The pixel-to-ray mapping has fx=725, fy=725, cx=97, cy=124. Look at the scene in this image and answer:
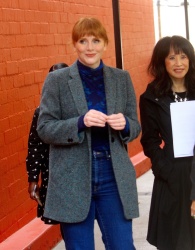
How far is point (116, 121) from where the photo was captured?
3662mm

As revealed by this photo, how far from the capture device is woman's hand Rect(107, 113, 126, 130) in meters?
3.64

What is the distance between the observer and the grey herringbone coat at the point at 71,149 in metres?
3.71

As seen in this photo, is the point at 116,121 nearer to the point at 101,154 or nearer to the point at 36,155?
the point at 101,154

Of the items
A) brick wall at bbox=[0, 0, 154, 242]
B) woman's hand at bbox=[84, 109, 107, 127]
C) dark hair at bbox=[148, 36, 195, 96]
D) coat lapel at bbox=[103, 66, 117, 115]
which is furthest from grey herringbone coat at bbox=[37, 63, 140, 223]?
brick wall at bbox=[0, 0, 154, 242]

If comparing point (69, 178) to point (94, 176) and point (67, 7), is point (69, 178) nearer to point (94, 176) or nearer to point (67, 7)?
point (94, 176)

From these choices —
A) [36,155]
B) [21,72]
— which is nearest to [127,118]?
[36,155]

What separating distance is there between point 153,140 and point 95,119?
0.80m

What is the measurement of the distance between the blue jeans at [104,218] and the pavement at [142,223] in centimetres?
208

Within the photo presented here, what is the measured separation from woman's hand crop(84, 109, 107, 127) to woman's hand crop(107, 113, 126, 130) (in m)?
0.05

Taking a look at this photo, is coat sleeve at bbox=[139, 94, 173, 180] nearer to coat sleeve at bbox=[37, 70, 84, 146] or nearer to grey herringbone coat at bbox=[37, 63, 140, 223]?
grey herringbone coat at bbox=[37, 63, 140, 223]

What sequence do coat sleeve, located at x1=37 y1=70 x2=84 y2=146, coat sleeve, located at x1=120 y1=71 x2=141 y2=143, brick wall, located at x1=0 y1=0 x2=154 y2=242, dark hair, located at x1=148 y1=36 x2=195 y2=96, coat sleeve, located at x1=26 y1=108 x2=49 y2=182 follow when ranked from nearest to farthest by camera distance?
1. coat sleeve, located at x1=37 y1=70 x2=84 y2=146
2. coat sleeve, located at x1=120 y1=71 x2=141 y2=143
3. coat sleeve, located at x1=26 y1=108 x2=49 y2=182
4. dark hair, located at x1=148 y1=36 x2=195 y2=96
5. brick wall, located at x1=0 y1=0 x2=154 y2=242

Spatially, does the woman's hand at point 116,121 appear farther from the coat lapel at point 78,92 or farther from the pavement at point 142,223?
the pavement at point 142,223

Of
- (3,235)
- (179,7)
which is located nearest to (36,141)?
(3,235)

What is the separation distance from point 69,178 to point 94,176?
0.43 ft
